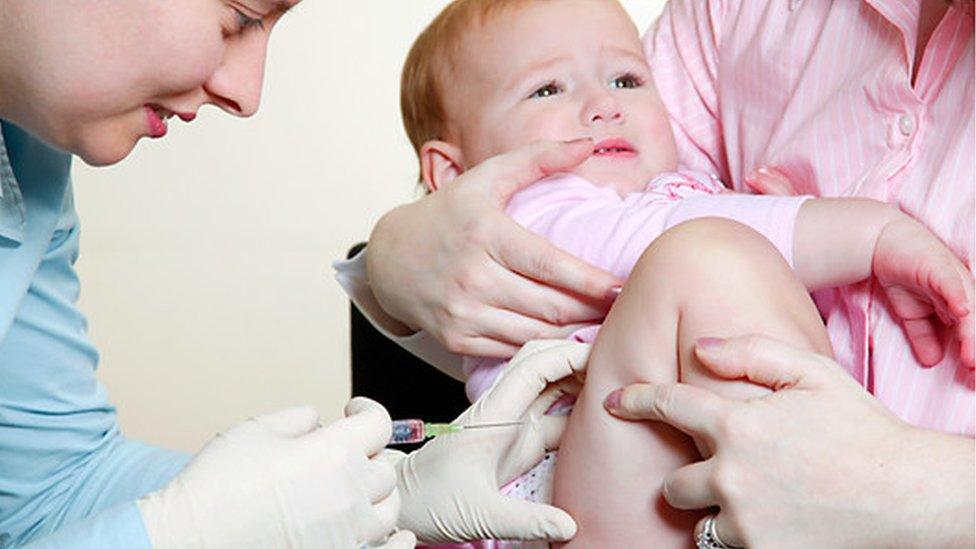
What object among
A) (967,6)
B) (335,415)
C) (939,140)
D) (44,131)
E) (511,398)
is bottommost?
(335,415)

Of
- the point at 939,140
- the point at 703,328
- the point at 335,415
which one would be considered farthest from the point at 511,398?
the point at 335,415

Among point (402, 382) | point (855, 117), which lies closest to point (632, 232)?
point (855, 117)

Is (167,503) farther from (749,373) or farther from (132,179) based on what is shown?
(132,179)

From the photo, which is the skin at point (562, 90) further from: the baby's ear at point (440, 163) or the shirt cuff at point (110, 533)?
the shirt cuff at point (110, 533)

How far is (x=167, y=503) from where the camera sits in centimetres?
124

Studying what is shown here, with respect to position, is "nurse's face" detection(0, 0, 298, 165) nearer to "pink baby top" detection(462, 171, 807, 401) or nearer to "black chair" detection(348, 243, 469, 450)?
"pink baby top" detection(462, 171, 807, 401)

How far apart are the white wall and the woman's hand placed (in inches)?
110

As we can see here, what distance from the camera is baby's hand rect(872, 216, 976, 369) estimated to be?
3.62ft

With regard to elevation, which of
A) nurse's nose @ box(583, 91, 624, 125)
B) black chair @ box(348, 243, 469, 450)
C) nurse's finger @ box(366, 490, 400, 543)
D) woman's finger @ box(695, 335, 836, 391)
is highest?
nurse's nose @ box(583, 91, 624, 125)

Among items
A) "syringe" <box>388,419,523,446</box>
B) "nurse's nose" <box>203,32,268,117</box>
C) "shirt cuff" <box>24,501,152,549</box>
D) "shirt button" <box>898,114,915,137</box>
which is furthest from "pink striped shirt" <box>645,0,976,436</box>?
"shirt cuff" <box>24,501,152,549</box>

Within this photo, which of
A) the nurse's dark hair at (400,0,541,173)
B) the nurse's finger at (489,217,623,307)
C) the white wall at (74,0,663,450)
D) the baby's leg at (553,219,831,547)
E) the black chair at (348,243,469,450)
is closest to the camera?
the baby's leg at (553,219,831,547)

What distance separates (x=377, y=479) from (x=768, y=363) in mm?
431

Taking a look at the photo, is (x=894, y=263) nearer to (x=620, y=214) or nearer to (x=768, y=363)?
(x=768, y=363)

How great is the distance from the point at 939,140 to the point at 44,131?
87 centimetres
